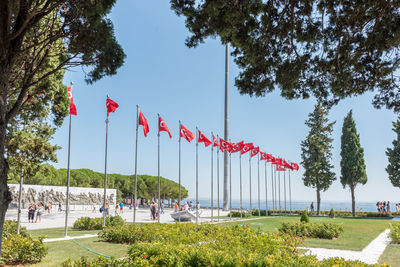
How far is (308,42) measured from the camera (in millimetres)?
7863

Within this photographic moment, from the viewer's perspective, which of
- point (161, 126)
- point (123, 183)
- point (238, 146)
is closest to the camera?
point (161, 126)

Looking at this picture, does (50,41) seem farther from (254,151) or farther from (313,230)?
(254,151)

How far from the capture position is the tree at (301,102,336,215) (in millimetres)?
44000

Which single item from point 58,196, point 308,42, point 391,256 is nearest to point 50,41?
point 308,42

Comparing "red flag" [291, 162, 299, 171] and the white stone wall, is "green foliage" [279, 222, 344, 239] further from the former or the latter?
the white stone wall

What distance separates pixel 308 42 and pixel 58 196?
40808mm

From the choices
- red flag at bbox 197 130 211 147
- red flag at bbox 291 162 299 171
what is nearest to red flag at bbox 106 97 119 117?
red flag at bbox 197 130 211 147

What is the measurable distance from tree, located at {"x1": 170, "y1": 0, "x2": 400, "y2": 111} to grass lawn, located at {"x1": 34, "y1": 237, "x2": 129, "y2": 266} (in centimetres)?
765

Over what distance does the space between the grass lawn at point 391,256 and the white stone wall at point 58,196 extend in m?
34.4

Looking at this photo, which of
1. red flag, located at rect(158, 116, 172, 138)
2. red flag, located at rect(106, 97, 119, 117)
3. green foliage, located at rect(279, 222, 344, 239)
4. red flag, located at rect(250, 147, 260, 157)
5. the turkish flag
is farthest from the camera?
red flag, located at rect(250, 147, 260, 157)

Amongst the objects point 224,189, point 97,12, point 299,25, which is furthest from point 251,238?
point 224,189

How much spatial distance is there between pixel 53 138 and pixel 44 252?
794 cm

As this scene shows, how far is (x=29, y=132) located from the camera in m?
15.5

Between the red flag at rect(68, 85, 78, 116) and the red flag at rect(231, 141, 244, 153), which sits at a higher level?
the red flag at rect(68, 85, 78, 116)
